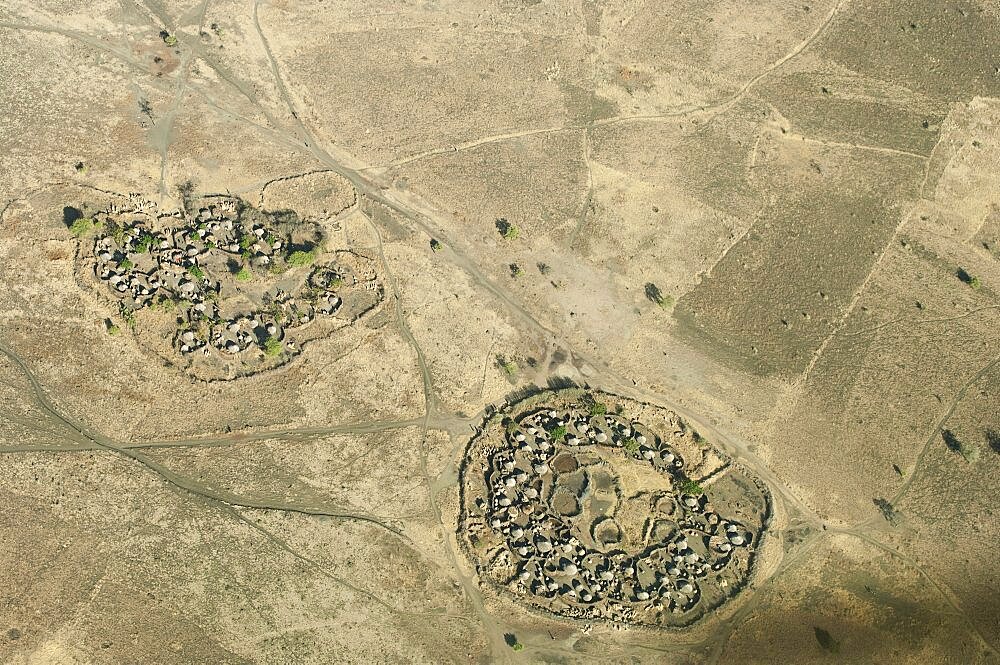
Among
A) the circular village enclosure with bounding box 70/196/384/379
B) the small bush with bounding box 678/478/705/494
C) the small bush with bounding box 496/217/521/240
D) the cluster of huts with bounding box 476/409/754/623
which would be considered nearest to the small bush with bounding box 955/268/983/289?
the cluster of huts with bounding box 476/409/754/623

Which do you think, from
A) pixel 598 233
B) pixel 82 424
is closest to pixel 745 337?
pixel 598 233

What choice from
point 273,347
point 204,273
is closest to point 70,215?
point 204,273

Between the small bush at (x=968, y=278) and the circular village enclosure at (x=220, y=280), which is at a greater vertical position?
the small bush at (x=968, y=278)

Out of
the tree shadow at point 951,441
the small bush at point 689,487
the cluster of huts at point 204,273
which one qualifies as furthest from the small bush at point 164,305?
the tree shadow at point 951,441

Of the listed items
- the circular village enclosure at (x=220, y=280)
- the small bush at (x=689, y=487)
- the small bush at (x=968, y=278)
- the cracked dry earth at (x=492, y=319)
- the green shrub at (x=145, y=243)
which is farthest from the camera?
the small bush at (x=968, y=278)

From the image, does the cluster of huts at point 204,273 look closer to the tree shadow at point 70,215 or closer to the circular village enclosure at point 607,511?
the tree shadow at point 70,215

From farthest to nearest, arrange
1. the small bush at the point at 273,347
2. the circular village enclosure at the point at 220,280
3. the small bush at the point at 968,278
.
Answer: the small bush at the point at 968,278
the circular village enclosure at the point at 220,280
the small bush at the point at 273,347

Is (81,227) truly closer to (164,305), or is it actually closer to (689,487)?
(164,305)

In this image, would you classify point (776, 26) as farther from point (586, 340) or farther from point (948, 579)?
point (948, 579)
